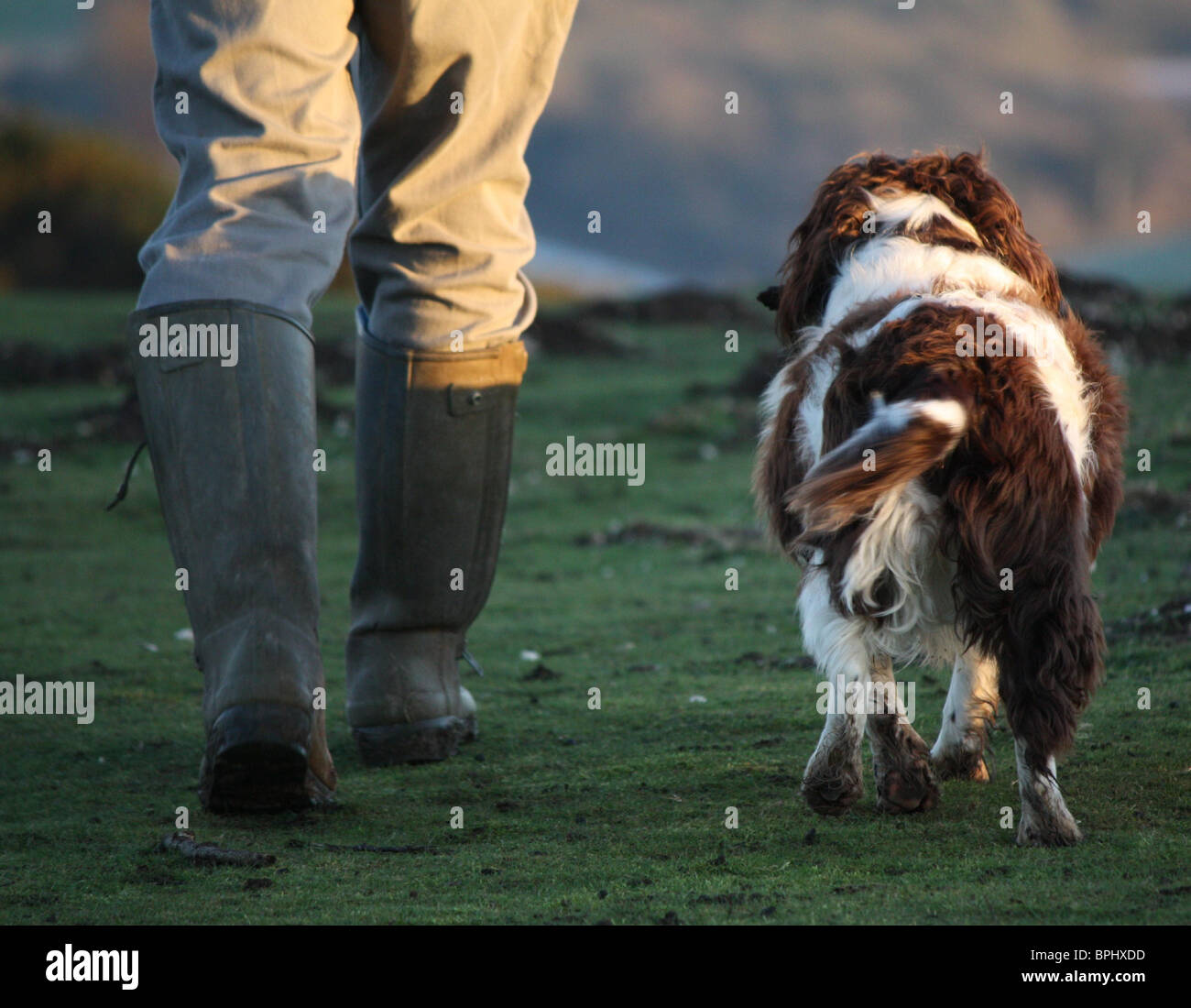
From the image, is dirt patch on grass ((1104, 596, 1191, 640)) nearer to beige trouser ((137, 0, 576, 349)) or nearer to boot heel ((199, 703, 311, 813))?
beige trouser ((137, 0, 576, 349))

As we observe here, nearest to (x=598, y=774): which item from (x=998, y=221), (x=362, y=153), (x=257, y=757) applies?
(x=257, y=757)

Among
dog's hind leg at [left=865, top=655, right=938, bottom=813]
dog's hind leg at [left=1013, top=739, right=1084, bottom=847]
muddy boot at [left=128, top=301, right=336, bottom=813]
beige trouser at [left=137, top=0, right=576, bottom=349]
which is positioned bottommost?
dog's hind leg at [left=1013, top=739, right=1084, bottom=847]

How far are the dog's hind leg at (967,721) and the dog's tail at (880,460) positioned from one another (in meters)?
0.71

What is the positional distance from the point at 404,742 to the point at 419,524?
0.50 metres

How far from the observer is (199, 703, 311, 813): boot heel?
2396 mm

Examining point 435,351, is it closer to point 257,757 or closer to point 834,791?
point 257,757

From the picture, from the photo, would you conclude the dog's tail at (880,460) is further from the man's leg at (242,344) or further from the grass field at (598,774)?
the man's leg at (242,344)

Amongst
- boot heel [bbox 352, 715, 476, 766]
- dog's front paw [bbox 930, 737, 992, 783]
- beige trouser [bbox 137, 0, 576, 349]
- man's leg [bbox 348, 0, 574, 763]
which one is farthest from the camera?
boot heel [bbox 352, 715, 476, 766]

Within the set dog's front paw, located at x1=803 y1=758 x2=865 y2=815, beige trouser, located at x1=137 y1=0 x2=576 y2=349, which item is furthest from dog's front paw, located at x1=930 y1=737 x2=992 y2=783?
beige trouser, located at x1=137 y1=0 x2=576 y2=349

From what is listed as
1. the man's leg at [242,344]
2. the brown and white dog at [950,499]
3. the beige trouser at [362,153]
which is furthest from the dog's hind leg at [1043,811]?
the beige trouser at [362,153]

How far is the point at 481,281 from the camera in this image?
125 inches

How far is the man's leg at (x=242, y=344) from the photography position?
2490 mm

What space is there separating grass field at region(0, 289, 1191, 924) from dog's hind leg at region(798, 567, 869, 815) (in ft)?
0.26

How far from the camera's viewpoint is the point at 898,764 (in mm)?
2873
